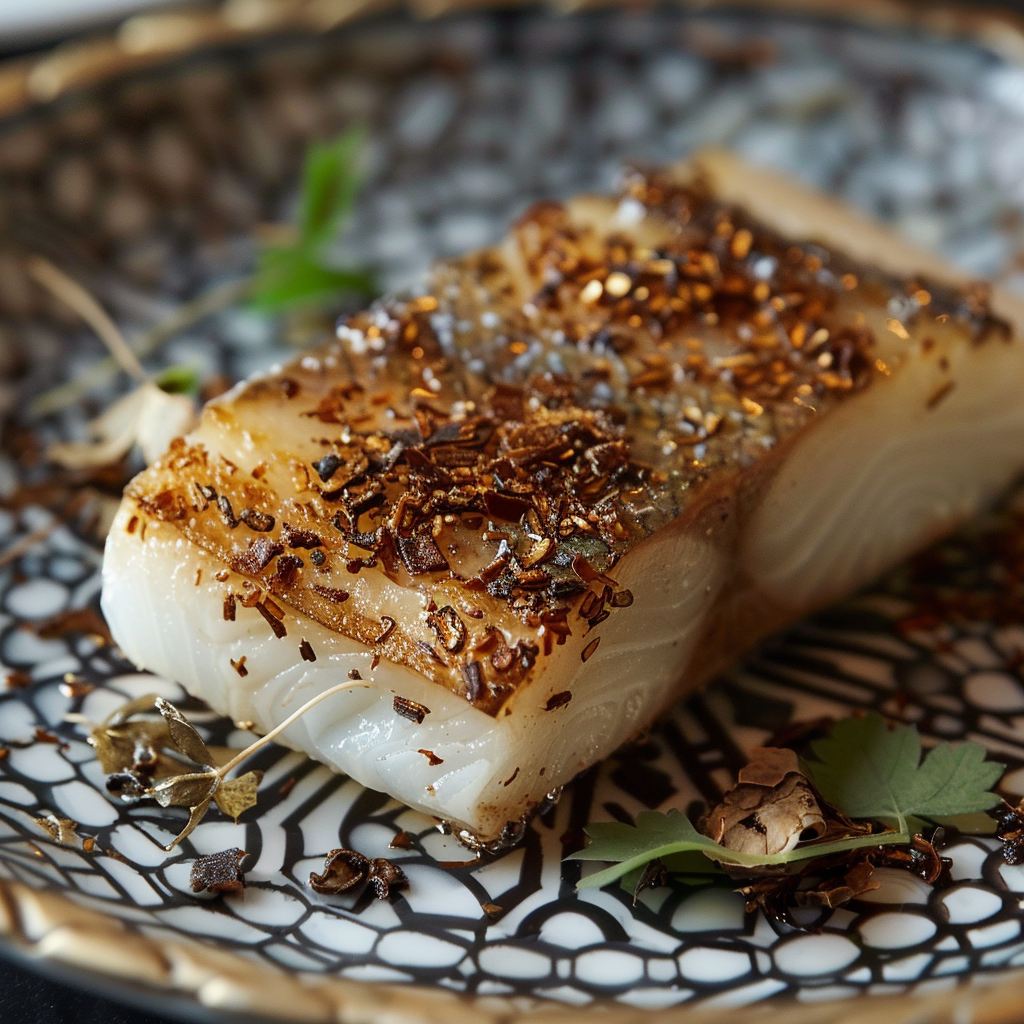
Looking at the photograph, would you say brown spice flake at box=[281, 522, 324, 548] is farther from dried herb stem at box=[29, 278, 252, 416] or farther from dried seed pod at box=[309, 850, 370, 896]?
dried herb stem at box=[29, 278, 252, 416]

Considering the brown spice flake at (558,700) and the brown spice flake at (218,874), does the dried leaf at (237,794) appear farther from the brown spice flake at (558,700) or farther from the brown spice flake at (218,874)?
the brown spice flake at (558,700)

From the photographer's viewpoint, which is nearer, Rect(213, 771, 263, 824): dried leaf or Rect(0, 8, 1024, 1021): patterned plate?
Rect(0, 8, 1024, 1021): patterned plate

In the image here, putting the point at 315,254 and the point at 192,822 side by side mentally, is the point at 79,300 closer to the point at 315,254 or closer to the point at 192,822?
the point at 315,254

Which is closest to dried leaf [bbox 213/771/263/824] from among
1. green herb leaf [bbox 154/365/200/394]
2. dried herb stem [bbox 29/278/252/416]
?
green herb leaf [bbox 154/365/200/394]

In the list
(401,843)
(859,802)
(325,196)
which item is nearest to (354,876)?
(401,843)

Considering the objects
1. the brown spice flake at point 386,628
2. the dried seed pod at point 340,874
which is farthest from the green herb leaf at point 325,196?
the dried seed pod at point 340,874
